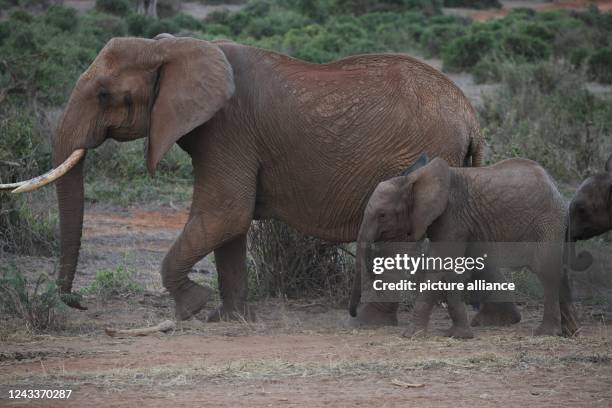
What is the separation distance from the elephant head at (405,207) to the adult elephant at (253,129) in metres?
0.58

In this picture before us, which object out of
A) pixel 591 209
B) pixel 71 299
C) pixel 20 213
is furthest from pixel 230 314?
pixel 20 213

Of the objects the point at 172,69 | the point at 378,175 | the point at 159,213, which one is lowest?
the point at 159,213

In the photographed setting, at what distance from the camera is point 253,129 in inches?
331

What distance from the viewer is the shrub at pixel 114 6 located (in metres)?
34.8

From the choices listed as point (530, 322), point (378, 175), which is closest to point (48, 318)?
point (378, 175)

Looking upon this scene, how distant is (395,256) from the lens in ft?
26.8

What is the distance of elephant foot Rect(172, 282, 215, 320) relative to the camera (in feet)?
27.8

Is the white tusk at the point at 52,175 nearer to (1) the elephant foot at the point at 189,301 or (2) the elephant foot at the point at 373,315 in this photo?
(1) the elephant foot at the point at 189,301

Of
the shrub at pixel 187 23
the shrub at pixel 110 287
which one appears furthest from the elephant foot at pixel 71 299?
the shrub at pixel 187 23

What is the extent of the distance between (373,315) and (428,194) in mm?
1127

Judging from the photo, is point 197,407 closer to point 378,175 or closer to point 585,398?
point 585,398

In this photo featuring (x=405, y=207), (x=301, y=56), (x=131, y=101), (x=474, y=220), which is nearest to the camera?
(x=405, y=207)

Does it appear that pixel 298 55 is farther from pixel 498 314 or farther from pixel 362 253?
pixel 362 253

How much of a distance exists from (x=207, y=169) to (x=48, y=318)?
4.66ft
